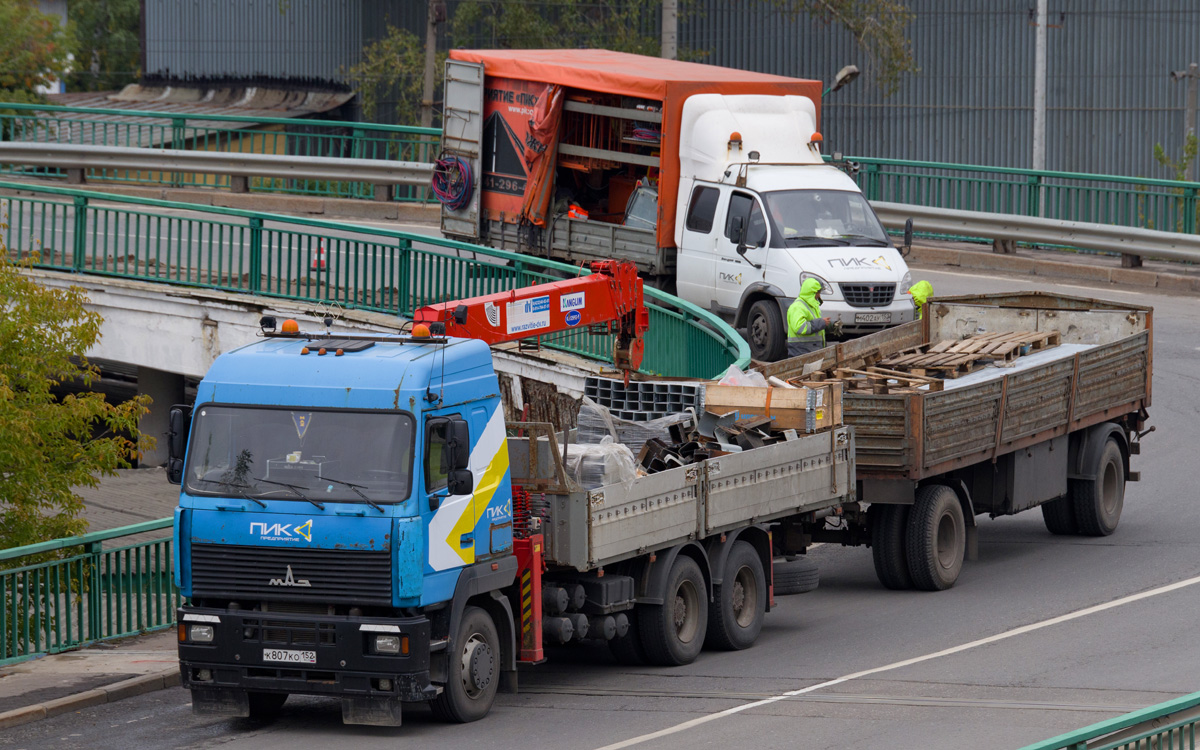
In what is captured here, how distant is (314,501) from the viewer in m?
9.96

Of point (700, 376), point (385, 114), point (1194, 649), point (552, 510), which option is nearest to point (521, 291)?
point (552, 510)

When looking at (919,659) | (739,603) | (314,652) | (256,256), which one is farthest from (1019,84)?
(314,652)

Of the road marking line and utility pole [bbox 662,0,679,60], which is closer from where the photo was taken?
the road marking line

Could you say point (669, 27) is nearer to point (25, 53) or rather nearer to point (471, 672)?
point (25, 53)

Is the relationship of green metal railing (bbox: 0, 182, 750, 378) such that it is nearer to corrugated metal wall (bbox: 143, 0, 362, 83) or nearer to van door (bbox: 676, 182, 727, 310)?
van door (bbox: 676, 182, 727, 310)

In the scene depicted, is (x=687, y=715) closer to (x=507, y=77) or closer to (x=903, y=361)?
(x=903, y=361)

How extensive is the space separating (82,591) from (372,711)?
11.4 ft

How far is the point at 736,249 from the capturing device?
20094 millimetres

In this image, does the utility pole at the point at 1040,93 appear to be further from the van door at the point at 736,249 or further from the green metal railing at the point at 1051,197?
the van door at the point at 736,249

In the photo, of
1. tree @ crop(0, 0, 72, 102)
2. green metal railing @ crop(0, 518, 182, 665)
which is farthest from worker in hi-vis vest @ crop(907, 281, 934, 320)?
tree @ crop(0, 0, 72, 102)

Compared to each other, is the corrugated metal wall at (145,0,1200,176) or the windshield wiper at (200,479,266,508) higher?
the corrugated metal wall at (145,0,1200,176)

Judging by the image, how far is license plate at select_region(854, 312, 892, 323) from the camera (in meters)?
19.5

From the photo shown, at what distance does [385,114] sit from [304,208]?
9.24 meters

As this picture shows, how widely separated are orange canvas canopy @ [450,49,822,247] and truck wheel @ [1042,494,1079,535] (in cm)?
652
